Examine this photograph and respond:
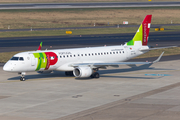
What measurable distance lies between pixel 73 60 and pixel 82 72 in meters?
3.16

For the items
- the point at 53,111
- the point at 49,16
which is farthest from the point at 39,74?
the point at 49,16

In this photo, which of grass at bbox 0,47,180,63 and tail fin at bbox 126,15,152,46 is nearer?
tail fin at bbox 126,15,152,46

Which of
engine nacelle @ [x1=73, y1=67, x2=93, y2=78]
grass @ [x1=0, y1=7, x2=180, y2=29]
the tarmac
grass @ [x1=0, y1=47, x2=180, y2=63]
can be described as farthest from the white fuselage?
grass @ [x1=0, y1=7, x2=180, y2=29]

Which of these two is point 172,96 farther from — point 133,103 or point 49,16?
point 49,16

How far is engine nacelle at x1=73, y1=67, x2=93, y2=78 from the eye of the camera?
43.0 metres

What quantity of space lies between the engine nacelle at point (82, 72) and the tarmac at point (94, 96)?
857 millimetres

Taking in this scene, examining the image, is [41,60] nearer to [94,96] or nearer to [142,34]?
[94,96]

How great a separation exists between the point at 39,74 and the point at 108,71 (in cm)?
1007

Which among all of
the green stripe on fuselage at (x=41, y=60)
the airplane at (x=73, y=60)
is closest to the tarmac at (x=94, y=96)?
the airplane at (x=73, y=60)

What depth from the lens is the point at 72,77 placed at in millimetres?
46625

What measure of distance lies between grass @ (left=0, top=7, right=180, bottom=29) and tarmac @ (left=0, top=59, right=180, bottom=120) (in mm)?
79481

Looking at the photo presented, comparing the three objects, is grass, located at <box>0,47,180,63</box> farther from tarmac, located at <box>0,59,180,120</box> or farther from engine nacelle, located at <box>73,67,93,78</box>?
engine nacelle, located at <box>73,67,93,78</box>

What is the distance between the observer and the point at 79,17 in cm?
14375

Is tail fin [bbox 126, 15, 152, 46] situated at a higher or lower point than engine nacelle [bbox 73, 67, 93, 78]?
higher
